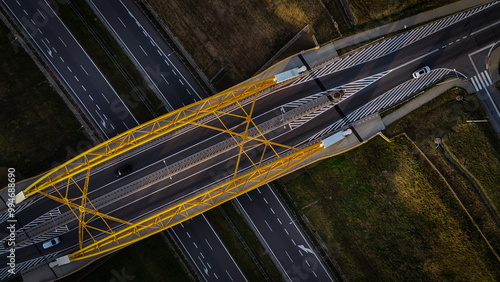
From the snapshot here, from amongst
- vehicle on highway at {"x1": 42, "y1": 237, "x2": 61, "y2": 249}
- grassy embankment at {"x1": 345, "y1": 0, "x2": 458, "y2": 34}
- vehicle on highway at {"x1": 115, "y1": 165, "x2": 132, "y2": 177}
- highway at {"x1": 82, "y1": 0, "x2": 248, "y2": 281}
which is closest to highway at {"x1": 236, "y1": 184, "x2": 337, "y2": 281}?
highway at {"x1": 82, "y1": 0, "x2": 248, "y2": 281}

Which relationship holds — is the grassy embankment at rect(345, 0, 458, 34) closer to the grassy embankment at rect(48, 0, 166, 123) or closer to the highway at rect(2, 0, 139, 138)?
the grassy embankment at rect(48, 0, 166, 123)

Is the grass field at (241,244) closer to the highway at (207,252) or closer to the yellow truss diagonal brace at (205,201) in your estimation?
the highway at (207,252)

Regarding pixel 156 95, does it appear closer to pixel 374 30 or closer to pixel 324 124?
pixel 324 124

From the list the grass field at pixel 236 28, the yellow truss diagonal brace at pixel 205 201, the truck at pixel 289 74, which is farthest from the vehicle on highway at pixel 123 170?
the truck at pixel 289 74

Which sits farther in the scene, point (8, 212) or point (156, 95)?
point (156, 95)

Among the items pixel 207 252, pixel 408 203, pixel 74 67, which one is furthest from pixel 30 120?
pixel 408 203

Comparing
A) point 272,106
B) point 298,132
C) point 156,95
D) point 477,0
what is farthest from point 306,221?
point 477,0

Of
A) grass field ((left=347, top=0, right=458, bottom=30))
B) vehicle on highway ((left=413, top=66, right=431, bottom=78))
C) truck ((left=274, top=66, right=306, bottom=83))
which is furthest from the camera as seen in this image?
grass field ((left=347, top=0, right=458, bottom=30))
